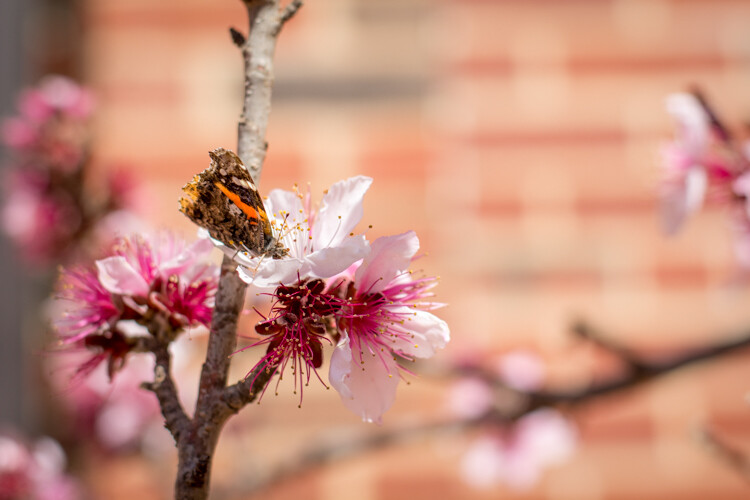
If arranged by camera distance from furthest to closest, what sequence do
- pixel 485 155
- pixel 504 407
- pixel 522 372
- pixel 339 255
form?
pixel 485 155, pixel 522 372, pixel 504 407, pixel 339 255

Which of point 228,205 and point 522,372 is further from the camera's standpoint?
point 522,372

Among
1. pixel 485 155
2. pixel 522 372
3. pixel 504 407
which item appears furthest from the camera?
pixel 485 155

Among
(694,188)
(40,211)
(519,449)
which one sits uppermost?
(694,188)

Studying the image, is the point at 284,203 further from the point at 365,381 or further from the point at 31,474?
the point at 31,474

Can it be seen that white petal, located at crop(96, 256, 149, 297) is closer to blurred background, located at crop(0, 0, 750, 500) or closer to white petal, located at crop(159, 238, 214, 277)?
white petal, located at crop(159, 238, 214, 277)

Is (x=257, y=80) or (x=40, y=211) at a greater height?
(x=257, y=80)

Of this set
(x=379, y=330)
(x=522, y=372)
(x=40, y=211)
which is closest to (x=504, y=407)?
(x=522, y=372)
